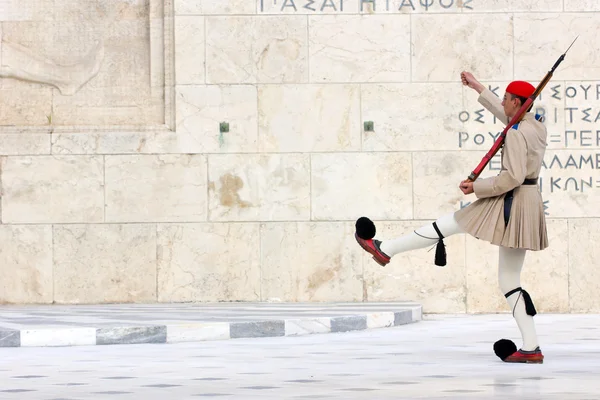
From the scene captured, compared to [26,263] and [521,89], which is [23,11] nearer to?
[26,263]

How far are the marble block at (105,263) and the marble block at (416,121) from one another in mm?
2609

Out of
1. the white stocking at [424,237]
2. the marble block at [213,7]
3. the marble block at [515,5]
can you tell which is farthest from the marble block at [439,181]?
the white stocking at [424,237]

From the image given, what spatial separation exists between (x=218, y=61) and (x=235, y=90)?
36 centimetres

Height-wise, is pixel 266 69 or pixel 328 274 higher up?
pixel 266 69

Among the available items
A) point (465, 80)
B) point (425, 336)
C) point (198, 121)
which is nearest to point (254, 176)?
point (198, 121)

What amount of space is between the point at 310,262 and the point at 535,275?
93.6 inches

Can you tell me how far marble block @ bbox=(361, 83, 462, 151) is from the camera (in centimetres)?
1473

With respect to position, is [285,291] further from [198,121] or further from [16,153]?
[16,153]

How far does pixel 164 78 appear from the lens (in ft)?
49.1

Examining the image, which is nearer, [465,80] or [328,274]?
[465,80]

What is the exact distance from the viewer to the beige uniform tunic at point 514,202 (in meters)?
8.86

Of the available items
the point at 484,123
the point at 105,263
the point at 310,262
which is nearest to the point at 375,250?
the point at 310,262

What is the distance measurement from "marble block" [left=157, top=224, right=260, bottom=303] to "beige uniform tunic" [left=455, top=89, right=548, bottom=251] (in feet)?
19.3

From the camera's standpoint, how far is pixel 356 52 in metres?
14.8
